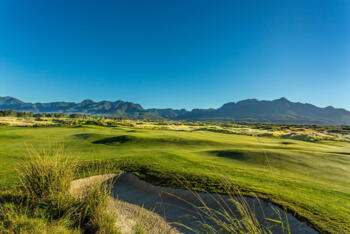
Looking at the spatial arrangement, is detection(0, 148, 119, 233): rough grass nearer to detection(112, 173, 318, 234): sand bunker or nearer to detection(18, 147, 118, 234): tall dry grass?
detection(18, 147, 118, 234): tall dry grass

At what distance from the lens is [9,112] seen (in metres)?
125

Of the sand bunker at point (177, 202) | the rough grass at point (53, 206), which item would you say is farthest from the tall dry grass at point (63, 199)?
the sand bunker at point (177, 202)

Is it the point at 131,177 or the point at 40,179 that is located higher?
the point at 40,179

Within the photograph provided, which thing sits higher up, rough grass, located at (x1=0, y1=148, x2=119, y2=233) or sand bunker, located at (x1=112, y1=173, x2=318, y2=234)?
rough grass, located at (x1=0, y1=148, x2=119, y2=233)

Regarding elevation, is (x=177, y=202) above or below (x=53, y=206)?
below

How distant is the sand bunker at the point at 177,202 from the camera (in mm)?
5355

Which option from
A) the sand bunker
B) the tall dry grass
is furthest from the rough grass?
the sand bunker

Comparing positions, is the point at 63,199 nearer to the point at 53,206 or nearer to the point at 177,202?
the point at 53,206

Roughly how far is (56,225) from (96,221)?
36.3 inches

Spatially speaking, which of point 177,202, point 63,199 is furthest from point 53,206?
point 177,202

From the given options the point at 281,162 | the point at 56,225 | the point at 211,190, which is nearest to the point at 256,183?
the point at 211,190

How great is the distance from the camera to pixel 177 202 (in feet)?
23.4

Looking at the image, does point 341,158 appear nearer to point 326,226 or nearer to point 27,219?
point 326,226

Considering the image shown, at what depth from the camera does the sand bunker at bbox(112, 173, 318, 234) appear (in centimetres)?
536
